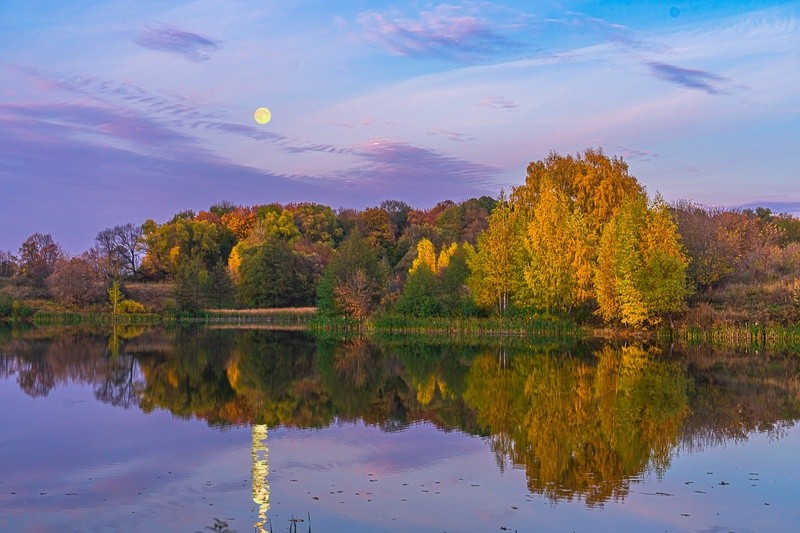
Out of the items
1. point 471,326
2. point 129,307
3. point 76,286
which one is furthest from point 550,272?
point 76,286

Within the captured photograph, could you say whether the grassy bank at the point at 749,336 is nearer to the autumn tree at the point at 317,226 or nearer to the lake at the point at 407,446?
the lake at the point at 407,446

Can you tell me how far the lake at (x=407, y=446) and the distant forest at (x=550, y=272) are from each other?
10.6 metres

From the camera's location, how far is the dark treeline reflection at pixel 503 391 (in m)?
14.5

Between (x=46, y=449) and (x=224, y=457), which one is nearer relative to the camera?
(x=224, y=457)

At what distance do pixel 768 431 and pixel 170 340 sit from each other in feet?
116

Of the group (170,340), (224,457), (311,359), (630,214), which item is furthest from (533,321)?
(224,457)

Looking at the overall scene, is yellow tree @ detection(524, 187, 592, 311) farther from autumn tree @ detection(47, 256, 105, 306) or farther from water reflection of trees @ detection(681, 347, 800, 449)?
autumn tree @ detection(47, 256, 105, 306)

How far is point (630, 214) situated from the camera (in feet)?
133

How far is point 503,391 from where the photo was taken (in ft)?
71.3

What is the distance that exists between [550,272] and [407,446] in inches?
1151

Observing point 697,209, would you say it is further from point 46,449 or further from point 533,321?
point 46,449

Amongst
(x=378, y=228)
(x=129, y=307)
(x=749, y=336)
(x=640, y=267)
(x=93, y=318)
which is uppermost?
(x=378, y=228)

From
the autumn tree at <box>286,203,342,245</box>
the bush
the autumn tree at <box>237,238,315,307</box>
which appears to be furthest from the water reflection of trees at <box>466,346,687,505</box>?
the autumn tree at <box>286,203,342,245</box>

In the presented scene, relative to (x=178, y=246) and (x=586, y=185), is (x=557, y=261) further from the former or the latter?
(x=178, y=246)
